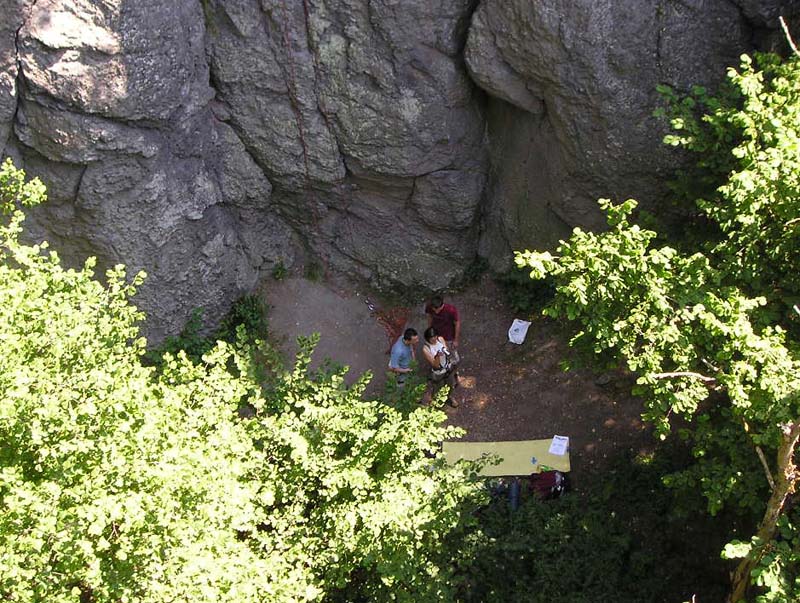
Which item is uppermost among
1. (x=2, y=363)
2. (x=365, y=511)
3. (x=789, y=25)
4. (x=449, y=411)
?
(x=789, y=25)

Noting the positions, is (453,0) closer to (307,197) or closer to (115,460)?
(307,197)

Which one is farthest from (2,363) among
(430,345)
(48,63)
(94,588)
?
(430,345)

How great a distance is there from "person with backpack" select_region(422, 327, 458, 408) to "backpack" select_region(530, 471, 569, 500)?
5.84ft

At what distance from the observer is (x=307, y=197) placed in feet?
38.4

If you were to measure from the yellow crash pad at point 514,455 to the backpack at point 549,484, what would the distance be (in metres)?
0.15

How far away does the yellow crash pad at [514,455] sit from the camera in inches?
378

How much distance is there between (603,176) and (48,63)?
6.77 meters

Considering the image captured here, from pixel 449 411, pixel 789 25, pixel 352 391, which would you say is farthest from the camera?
pixel 449 411

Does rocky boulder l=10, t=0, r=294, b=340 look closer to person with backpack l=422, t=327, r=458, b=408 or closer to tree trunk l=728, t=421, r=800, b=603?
person with backpack l=422, t=327, r=458, b=408

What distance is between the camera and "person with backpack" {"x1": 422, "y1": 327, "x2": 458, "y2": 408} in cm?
1002

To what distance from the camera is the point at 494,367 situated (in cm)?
1110

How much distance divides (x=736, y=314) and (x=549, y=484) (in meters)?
4.00

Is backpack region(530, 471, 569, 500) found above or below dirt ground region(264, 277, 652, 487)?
below

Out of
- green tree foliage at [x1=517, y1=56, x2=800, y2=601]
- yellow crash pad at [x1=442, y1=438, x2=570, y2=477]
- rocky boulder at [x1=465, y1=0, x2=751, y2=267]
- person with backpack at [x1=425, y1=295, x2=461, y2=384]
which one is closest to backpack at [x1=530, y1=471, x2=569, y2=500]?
yellow crash pad at [x1=442, y1=438, x2=570, y2=477]
